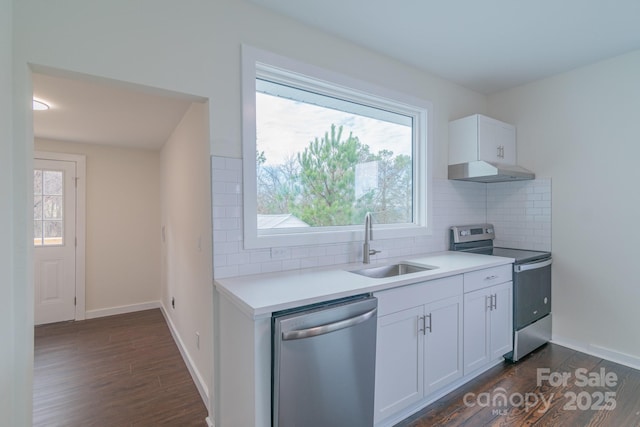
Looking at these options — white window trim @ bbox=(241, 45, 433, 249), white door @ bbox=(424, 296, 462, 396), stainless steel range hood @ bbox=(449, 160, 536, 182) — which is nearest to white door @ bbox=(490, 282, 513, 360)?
white door @ bbox=(424, 296, 462, 396)

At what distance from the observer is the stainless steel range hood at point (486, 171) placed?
2.74m

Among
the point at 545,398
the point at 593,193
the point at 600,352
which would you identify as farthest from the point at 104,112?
the point at 600,352

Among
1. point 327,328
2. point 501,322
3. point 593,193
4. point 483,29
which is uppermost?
point 483,29

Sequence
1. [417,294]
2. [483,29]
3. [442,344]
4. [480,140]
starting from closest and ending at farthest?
[417,294], [442,344], [483,29], [480,140]

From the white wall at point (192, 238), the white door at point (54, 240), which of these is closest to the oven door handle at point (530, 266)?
the white wall at point (192, 238)

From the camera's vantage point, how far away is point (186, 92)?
1703 mm

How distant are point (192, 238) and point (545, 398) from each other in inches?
108

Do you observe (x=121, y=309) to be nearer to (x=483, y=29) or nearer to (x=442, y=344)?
(x=442, y=344)

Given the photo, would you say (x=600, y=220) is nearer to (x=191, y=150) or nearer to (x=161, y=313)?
(x=191, y=150)

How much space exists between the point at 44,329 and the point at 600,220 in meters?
5.82

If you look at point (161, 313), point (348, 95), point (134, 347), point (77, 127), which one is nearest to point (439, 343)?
point (348, 95)

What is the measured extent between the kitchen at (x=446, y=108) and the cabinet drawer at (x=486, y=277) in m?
0.62

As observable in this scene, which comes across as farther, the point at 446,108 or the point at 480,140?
the point at 446,108

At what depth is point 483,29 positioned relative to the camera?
2.18 metres
